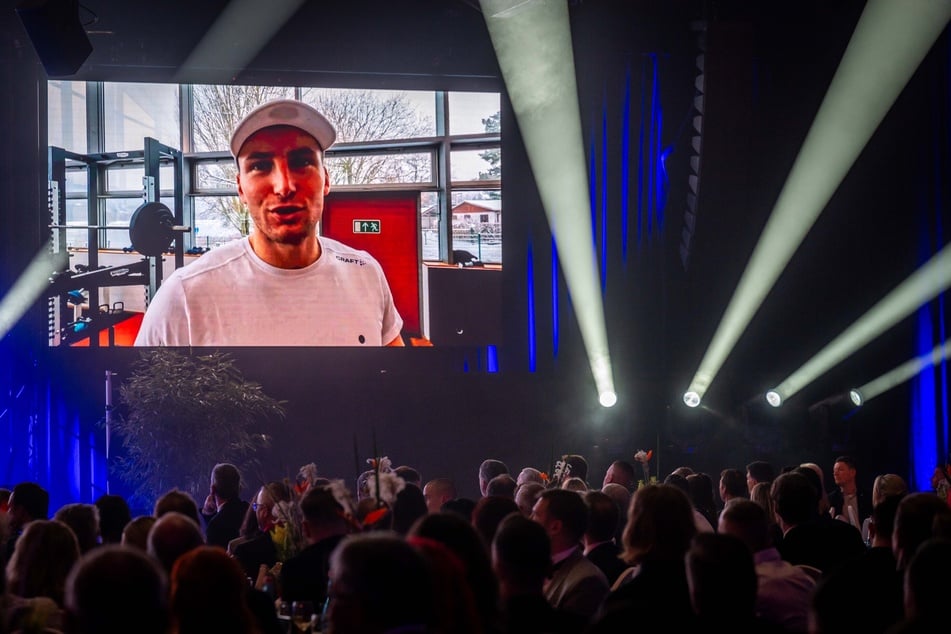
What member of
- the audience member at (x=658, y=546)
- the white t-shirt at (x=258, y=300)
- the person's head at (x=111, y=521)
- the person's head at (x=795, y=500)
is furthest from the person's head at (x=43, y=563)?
the white t-shirt at (x=258, y=300)

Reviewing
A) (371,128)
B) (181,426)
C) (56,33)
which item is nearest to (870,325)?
(371,128)

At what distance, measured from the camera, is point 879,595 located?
3.07 metres

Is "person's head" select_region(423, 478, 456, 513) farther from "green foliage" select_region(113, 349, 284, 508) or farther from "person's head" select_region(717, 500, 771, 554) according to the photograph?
"green foliage" select_region(113, 349, 284, 508)

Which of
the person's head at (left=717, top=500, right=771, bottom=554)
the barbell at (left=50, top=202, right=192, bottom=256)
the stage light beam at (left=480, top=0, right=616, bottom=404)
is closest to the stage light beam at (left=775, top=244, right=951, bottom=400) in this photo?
the stage light beam at (left=480, top=0, right=616, bottom=404)

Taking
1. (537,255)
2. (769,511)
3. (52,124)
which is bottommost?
(769,511)

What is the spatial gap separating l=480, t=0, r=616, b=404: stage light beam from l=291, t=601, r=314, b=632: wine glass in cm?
567

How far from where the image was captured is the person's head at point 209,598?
2.50m

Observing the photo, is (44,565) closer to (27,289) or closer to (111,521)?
(111,521)

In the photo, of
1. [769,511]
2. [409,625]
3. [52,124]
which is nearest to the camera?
[409,625]

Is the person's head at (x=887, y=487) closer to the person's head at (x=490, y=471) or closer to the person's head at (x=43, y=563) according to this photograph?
the person's head at (x=490, y=471)

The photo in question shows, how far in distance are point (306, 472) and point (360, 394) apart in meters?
4.33

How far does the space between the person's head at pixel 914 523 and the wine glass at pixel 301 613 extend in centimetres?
203

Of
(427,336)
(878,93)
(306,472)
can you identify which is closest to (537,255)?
(427,336)

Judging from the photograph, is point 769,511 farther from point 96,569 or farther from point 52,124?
point 52,124
